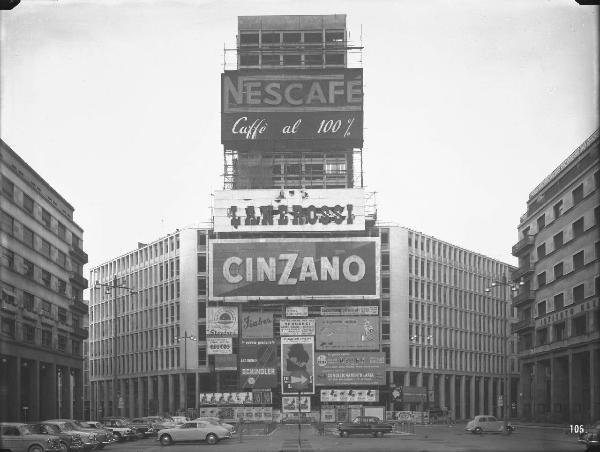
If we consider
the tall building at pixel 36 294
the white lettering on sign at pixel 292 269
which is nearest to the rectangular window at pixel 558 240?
the white lettering on sign at pixel 292 269

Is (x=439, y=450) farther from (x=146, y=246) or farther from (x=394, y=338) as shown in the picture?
(x=146, y=246)

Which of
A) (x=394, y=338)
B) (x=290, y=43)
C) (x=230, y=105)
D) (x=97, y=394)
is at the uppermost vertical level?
(x=290, y=43)

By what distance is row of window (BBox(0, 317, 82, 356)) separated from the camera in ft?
260

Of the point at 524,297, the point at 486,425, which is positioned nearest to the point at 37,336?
the point at 486,425

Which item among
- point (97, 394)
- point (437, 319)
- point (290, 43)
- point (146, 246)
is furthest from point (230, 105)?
point (97, 394)

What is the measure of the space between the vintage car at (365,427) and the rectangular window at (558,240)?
30.2 metres

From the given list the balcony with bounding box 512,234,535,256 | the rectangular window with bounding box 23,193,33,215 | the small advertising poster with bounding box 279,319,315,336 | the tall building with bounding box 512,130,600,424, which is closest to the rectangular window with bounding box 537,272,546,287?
the tall building with bounding box 512,130,600,424

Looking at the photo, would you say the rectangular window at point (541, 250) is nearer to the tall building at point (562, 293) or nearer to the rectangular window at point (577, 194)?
the tall building at point (562, 293)

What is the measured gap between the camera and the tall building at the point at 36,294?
7906 cm

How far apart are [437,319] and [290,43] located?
45.1m

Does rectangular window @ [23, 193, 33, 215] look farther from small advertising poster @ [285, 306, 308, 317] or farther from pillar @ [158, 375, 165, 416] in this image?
pillar @ [158, 375, 165, 416]

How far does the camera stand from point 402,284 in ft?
440

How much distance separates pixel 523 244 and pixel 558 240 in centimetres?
1402

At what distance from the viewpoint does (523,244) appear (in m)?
109
